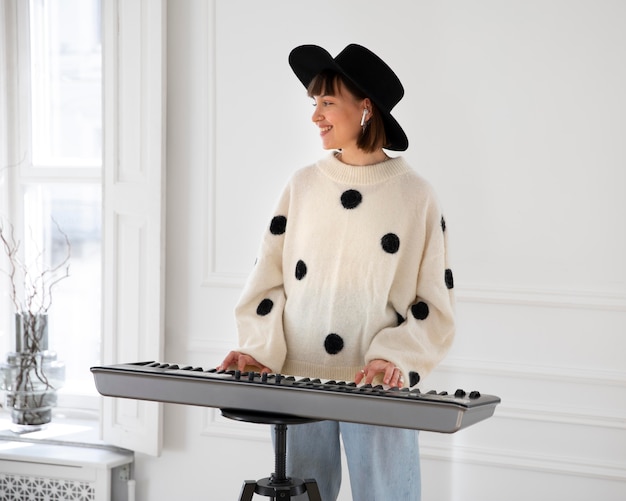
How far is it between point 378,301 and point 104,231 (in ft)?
5.08

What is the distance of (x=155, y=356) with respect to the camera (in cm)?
324

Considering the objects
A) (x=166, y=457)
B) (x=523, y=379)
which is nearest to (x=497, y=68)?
(x=523, y=379)

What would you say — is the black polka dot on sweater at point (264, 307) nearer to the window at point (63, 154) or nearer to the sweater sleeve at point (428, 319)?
the sweater sleeve at point (428, 319)

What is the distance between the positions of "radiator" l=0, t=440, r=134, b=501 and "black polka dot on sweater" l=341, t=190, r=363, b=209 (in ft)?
5.33

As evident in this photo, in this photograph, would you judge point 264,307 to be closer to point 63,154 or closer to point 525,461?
point 525,461

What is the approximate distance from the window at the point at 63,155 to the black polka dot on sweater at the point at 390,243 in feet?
5.99

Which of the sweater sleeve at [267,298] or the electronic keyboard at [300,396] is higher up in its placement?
the sweater sleeve at [267,298]

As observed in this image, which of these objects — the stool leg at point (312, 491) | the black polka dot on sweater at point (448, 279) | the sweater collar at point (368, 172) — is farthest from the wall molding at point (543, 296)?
the stool leg at point (312, 491)

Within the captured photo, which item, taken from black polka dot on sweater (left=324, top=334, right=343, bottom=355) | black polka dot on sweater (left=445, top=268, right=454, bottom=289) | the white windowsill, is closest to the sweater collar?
black polka dot on sweater (left=445, top=268, right=454, bottom=289)

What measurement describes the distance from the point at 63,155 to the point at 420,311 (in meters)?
2.10

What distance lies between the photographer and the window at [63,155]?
3.63 meters

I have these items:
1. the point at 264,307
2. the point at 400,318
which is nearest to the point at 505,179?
the point at 400,318

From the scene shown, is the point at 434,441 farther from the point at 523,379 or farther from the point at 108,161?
the point at 108,161

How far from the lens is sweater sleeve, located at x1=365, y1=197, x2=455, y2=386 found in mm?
2018
